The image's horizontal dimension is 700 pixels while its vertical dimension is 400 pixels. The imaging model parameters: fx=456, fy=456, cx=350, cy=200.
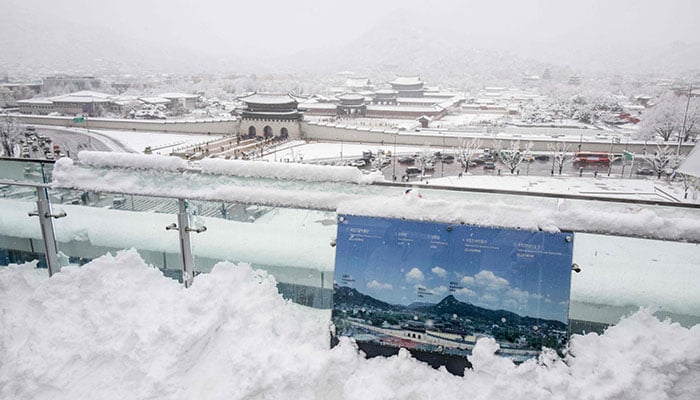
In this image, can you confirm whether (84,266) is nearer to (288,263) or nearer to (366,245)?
(288,263)

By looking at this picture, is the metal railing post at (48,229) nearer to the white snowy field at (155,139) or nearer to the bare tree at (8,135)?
the white snowy field at (155,139)

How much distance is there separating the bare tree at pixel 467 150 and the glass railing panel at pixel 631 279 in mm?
12857

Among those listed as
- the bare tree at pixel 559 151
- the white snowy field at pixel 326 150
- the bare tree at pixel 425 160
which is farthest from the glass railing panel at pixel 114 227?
the bare tree at pixel 559 151

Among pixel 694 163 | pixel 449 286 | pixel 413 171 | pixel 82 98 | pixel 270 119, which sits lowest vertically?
pixel 413 171

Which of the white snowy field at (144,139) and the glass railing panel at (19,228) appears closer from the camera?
the glass railing panel at (19,228)

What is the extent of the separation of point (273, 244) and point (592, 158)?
1578 centimetres

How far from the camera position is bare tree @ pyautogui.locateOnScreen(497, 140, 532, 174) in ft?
46.6

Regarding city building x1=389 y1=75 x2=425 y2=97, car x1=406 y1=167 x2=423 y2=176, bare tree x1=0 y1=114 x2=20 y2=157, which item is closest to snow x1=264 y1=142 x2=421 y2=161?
car x1=406 y1=167 x2=423 y2=176

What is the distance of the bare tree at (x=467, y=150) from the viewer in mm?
14430

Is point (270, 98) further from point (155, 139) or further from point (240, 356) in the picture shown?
point (240, 356)

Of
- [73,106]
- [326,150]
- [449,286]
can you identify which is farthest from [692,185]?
[73,106]

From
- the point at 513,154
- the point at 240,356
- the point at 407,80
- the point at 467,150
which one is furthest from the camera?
the point at 407,80

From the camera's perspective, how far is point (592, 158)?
49.3 ft

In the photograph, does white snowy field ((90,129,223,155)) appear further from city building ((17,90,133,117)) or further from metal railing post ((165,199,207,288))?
metal railing post ((165,199,207,288))
